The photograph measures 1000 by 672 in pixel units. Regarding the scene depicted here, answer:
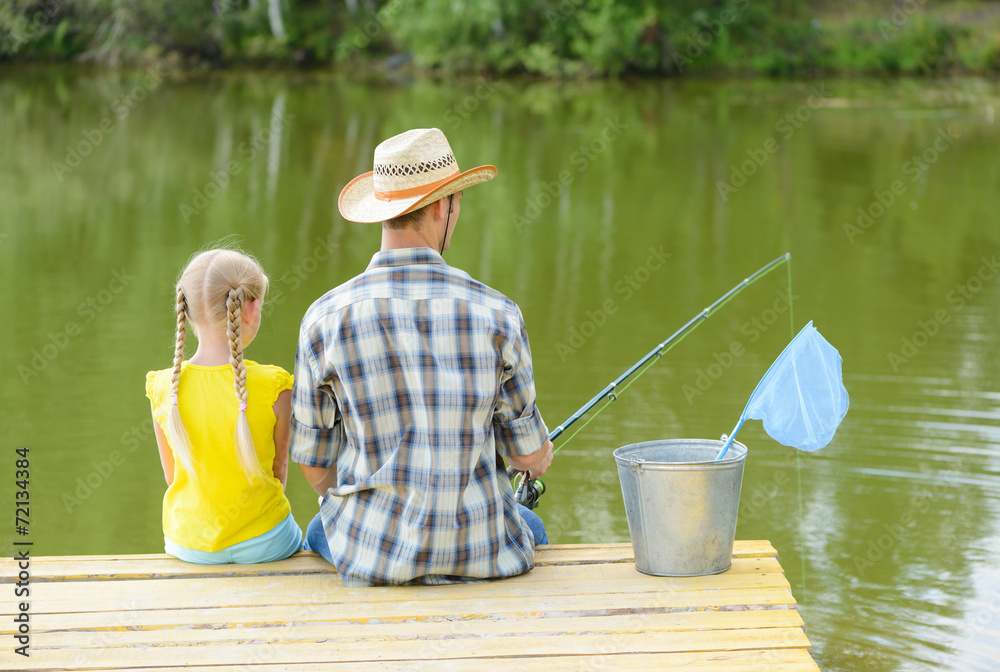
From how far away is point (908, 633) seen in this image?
3.35m

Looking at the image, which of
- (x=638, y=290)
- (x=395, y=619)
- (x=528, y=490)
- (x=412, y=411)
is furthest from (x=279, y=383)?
(x=638, y=290)

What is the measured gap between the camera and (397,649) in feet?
7.14

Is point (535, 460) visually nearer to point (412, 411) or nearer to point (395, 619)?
point (412, 411)

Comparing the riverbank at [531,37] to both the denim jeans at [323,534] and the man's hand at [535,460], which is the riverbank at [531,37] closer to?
the denim jeans at [323,534]

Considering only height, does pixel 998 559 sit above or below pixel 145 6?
below

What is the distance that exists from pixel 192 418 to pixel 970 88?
69.7ft

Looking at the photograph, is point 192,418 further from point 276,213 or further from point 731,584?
point 276,213

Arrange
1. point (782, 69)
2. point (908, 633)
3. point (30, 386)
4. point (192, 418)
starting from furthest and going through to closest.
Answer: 1. point (782, 69)
2. point (30, 386)
3. point (908, 633)
4. point (192, 418)

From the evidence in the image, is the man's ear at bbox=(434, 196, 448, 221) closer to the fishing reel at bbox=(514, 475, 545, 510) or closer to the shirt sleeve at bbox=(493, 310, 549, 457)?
the shirt sleeve at bbox=(493, 310, 549, 457)

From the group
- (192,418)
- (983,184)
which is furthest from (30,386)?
(983,184)

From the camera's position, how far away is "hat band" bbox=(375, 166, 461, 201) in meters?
2.33

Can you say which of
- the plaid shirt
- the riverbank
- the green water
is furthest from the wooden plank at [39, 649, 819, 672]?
the riverbank

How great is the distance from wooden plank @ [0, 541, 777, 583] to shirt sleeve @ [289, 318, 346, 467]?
0.30 metres

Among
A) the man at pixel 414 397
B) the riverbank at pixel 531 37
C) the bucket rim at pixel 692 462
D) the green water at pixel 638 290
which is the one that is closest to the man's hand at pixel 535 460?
the man at pixel 414 397
